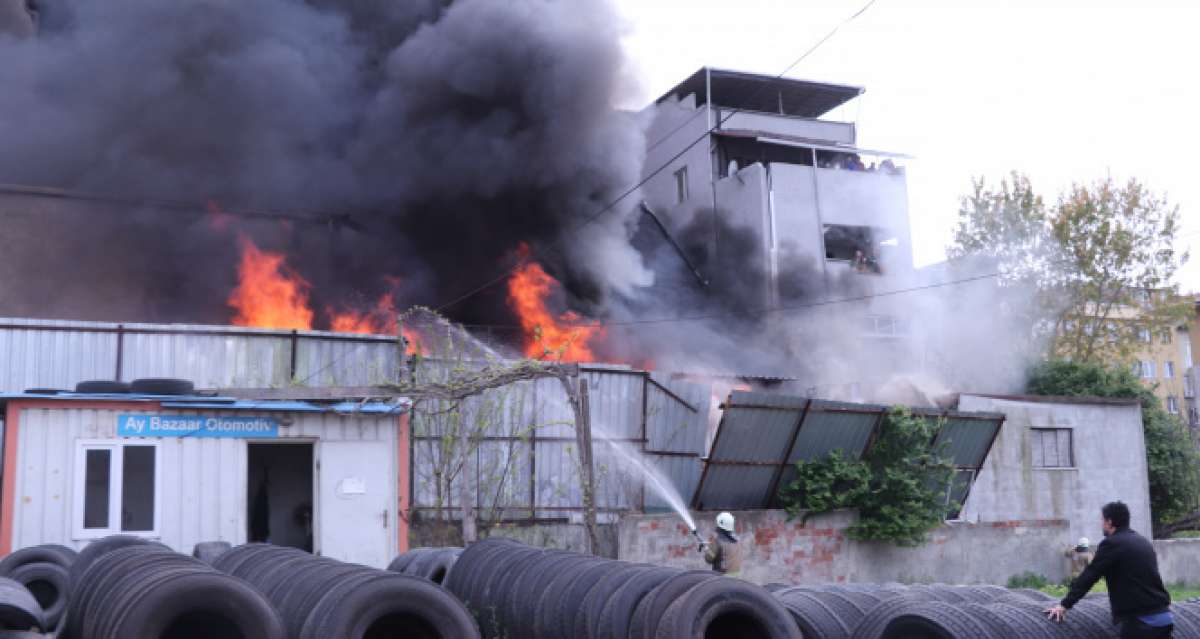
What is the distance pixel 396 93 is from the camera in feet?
83.1

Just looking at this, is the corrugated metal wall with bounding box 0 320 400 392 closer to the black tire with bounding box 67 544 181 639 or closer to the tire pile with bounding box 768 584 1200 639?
the black tire with bounding box 67 544 181 639

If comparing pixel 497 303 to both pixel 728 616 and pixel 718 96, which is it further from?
pixel 728 616

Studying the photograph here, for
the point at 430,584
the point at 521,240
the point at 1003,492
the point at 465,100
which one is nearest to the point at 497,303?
the point at 521,240

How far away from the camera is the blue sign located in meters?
11.8

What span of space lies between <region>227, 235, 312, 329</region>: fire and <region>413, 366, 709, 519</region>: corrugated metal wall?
24.8ft

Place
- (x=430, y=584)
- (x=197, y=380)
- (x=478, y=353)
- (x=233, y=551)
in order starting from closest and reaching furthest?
(x=430, y=584) < (x=233, y=551) < (x=197, y=380) < (x=478, y=353)

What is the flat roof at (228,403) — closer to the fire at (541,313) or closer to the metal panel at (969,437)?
the metal panel at (969,437)

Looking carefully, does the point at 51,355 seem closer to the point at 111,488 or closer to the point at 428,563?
the point at 111,488

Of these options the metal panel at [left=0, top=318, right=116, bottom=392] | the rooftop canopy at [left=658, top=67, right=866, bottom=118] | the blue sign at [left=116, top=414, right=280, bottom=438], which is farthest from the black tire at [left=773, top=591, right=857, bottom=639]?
the rooftop canopy at [left=658, top=67, right=866, bottom=118]

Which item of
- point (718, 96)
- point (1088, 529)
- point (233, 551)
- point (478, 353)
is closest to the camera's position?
point (233, 551)

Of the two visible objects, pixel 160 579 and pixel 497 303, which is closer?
pixel 160 579

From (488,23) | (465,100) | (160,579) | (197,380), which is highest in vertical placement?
(488,23)

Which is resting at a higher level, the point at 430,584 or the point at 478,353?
the point at 478,353

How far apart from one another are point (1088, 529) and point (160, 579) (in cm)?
2122
